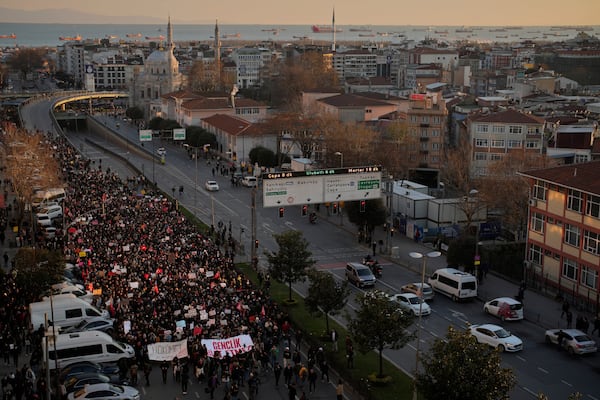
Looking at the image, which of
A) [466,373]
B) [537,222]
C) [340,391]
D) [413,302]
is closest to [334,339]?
[340,391]

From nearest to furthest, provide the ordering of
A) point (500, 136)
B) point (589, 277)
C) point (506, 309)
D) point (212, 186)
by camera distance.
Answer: point (506, 309)
point (589, 277)
point (212, 186)
point (500, 136)

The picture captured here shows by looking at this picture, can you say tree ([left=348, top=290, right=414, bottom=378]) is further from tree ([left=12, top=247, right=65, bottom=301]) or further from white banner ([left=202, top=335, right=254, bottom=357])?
tree ([left=12, top=247, right=65, bottom=301])

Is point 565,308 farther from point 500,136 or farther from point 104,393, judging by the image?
point 500,136

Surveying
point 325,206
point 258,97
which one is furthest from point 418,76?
point 325,206

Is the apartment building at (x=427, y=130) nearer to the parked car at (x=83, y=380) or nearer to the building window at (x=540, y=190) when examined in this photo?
the building window at (x=540, y=190)

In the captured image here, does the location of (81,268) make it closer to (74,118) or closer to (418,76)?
(74,118)

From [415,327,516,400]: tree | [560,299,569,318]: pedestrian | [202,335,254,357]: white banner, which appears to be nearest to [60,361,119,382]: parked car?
[202,335,254,357]: white banner
